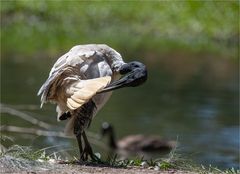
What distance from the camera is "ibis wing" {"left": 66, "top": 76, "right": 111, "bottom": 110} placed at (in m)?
8.52

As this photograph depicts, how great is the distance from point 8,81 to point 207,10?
2279cm

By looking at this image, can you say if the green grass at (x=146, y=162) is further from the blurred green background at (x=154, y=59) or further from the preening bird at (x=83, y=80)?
the blurred green background at (x=154, y=59)

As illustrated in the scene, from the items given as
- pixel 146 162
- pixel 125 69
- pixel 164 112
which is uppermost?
pixel 125 69

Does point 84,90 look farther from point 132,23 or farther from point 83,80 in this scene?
point 132,23

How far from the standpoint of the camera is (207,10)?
49438 mm

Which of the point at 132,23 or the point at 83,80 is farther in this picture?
the point at 132,23

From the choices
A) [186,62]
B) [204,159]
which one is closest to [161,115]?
[204,159]

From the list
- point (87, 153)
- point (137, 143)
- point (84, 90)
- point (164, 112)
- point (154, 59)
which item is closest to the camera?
point (84, 90)

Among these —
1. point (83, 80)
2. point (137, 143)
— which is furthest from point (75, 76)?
→ point (137, 143)

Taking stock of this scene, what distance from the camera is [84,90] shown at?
28.2 ft

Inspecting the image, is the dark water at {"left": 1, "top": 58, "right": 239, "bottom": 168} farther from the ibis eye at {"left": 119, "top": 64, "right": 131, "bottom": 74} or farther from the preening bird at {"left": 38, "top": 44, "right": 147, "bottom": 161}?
the ibis eye at {"left": 119, "top": 64, "right": 131, "bottom": 74}

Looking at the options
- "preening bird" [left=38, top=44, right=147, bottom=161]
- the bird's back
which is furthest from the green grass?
the bird's back

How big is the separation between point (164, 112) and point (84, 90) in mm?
17375

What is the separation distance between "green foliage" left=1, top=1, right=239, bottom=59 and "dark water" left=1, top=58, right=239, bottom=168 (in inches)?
490
